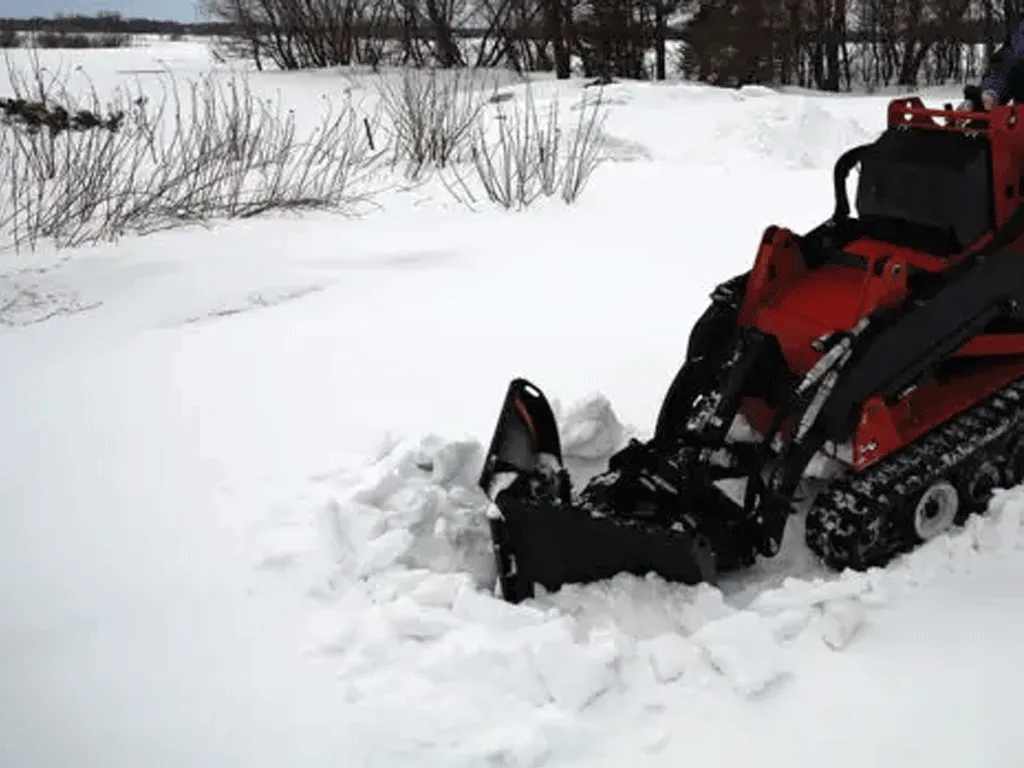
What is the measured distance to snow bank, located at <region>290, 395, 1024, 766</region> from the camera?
2.29 m

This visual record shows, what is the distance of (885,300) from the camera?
2.84 metres

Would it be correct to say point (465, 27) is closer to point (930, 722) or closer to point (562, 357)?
point (562, 357)

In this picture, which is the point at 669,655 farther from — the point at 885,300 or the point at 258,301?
the point at 258,301

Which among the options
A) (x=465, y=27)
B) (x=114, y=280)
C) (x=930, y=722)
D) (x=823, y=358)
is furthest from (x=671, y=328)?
(x=465, y=27)

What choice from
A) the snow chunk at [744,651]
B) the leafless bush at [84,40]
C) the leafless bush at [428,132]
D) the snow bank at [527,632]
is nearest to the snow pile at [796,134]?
the leafless bush at [428,132]

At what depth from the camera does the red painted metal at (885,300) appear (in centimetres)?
285

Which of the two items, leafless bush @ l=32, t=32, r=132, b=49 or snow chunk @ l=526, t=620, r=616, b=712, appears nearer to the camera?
snow chunk @ l=526, t=620, r=616, b=712

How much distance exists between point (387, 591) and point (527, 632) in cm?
44

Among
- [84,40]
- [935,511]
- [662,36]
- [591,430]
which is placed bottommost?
[935,511]

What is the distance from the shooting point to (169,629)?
2.66 m

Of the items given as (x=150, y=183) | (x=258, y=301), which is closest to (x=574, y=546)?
(x=258, y=301)

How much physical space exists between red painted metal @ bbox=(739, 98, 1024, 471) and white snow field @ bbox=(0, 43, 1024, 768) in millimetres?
350

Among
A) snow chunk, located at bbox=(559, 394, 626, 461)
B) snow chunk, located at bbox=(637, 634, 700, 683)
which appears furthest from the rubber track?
snow chunk, located at bbox=(559, 394, 626, 461)

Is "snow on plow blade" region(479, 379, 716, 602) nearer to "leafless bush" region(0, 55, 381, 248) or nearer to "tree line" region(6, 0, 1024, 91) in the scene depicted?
"leafless bush" region(0, 55, 381, 248)
